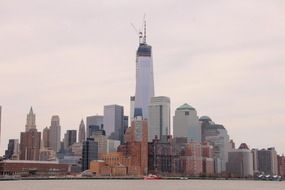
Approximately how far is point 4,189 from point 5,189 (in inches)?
14.7

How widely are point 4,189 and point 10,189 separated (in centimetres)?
223

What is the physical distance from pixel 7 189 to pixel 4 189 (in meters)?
1.12

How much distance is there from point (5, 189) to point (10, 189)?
1.86 metres

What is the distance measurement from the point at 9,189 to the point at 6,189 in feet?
3.44

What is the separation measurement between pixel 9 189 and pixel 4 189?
1.79 metres

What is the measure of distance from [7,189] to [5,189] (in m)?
0.74

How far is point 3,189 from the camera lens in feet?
572

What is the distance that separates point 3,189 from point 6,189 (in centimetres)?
96

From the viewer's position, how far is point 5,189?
174 m

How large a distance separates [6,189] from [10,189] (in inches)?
58.4

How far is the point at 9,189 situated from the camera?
17412cm

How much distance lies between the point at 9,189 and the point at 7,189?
2.23 feet

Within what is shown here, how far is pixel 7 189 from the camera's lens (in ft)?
572
